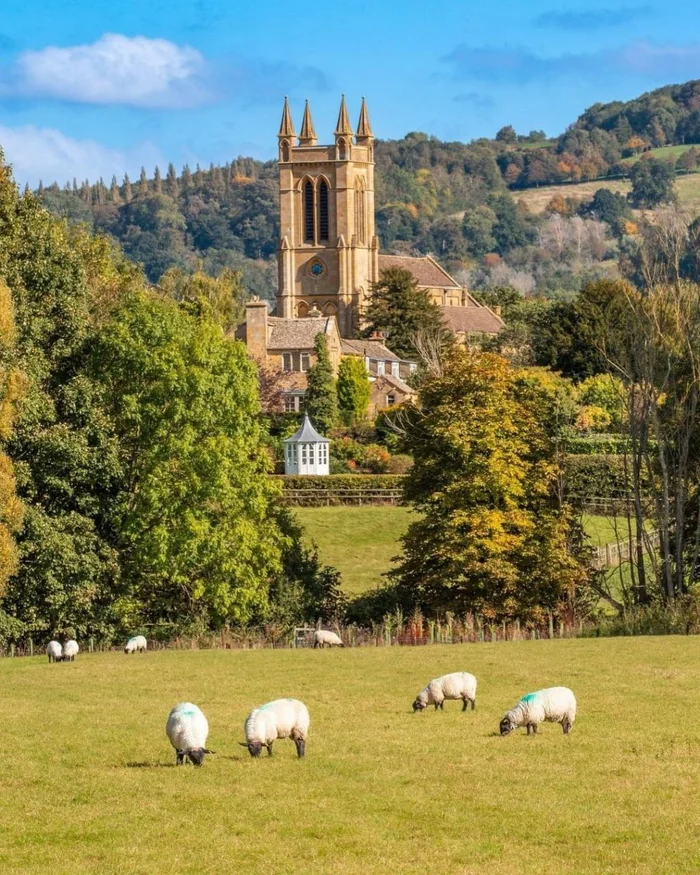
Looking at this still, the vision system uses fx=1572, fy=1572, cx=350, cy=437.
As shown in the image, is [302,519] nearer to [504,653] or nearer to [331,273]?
[504,653]

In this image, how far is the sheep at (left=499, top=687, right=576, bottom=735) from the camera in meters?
22.4

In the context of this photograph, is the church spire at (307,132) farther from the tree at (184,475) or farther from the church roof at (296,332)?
the tree at (184,475)

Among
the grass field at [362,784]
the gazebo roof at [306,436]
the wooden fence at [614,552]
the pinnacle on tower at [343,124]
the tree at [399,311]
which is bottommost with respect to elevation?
the grass field at [362,784]

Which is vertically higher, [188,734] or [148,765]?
[188,734]

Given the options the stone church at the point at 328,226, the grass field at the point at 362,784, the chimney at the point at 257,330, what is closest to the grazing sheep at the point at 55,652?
the grass field at the point at 362,784

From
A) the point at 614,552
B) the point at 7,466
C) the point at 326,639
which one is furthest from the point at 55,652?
the point at 614,552

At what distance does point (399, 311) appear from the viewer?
414 ft

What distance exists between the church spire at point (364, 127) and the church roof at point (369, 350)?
53.8m

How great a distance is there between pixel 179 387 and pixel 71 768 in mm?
28374

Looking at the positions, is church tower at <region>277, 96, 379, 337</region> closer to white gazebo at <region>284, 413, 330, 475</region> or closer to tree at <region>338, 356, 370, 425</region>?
tree at <region>338, 356, 370, 425</region>

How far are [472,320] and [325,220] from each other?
2024 centimetres

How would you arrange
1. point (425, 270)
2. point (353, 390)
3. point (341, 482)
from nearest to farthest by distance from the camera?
point (341, 482) → point (353, 390) → point (425, 270)

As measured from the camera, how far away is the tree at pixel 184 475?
151 feet

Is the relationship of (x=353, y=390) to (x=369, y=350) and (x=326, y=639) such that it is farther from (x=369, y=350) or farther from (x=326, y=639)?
(x=326, y=639)
